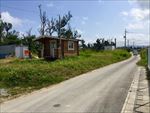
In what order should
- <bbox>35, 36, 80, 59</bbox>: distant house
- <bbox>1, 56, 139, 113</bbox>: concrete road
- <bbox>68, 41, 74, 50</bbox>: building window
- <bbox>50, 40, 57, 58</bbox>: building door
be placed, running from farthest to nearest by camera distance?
<bbox>68, 41, 74, 50</bbox>: building window
<bbox>50, 40, 57, 58</bbox>: building door
<bbox>35, 36, 80, 59</bbox>: distant house
<bbox>1, 56, 139, 113</bbox>: concrete road

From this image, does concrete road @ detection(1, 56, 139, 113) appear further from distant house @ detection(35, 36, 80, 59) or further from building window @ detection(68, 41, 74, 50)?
building window @ detection(68, 41, 74, 50)

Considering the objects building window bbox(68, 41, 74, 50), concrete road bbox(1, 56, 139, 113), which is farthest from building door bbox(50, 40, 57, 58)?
concrete road bbox(1, 56, 139, 113)

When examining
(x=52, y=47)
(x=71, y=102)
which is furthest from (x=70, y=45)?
(x=71, y=102)

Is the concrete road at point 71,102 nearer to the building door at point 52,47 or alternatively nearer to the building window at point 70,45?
the building door at point 52,47

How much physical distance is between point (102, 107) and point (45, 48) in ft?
109

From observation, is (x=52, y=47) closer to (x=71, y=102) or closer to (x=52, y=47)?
(x=52, y=47)

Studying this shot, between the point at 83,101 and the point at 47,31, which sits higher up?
the point at 47,31

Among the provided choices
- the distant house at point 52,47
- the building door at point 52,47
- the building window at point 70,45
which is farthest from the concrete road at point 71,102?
the building window at point 70,45

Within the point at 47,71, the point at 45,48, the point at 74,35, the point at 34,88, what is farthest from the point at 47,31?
the point at 34,88

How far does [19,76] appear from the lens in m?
21.5

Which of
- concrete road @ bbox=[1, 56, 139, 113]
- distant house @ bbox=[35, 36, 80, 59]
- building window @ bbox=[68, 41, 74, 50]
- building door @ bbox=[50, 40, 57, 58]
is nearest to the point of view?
concrete road @ bbox=[1, 56, 139, 113]

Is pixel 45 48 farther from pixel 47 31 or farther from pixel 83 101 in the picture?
pixel 47 31

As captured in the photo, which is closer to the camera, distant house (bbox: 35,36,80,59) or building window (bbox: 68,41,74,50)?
distant house (bbox: 35,36,80,59)

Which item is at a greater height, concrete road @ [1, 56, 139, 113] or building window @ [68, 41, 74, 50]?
building window @ [68, 41, 74, 50]
